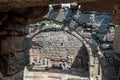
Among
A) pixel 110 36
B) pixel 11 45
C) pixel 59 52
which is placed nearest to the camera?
pixel 11 45

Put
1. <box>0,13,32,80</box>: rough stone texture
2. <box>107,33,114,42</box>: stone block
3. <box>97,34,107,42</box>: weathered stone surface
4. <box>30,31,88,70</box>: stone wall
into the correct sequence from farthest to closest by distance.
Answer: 1. <box>30,31,88,70</box>: stone wall
2. <box>97,34,107,42</box>: weathered stone surface
3. <box>107,33,114,42</box>: stone block
4. <box>0,13,32,80</box>: rough stone texture

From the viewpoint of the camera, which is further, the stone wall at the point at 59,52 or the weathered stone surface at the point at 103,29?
the stone wall at the point at 59,52

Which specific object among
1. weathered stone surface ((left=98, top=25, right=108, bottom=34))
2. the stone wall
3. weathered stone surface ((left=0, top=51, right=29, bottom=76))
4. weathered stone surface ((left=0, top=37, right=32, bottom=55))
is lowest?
the stone wall

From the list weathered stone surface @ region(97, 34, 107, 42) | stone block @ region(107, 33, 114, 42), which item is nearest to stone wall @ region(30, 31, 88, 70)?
weathered stone surface @ region(97, 34, 107, 42)

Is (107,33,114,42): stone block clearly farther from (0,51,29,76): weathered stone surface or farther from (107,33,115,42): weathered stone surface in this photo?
(0,51,29,76): weathered stone surface

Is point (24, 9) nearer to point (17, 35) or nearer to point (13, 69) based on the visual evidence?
point (17, 35)

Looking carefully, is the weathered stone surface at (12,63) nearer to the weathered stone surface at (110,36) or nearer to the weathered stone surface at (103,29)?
the weathered stone surface at (110,36)

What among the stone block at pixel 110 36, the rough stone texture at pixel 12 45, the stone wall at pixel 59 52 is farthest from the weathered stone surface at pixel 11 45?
the stone wall at pixel 59 52

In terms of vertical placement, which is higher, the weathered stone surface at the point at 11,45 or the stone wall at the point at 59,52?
the weathered stone surface at the point at 11,45

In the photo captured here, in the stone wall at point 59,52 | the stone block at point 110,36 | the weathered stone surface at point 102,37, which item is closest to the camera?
the stone block at point 110,36

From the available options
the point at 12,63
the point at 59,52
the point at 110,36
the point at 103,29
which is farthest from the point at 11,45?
the point at 59,52

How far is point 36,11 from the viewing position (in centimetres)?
277

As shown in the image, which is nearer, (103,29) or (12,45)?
(12,45)

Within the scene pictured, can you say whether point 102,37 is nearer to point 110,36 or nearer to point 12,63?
point 110,36
